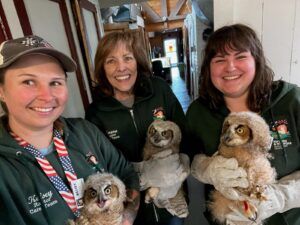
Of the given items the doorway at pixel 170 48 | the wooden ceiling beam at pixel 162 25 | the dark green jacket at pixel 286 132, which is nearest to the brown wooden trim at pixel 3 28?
the dark green jacket at pixel 286 132

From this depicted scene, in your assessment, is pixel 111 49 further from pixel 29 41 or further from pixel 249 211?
pixel 249 211

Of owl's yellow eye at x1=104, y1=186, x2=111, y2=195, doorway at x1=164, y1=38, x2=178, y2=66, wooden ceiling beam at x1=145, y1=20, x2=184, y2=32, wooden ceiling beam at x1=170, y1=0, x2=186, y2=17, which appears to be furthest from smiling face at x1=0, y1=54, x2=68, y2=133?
doorway at x1=164, y1=38, x2=178, y2=66

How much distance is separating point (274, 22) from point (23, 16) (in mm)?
1822

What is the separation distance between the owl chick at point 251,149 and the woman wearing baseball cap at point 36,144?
2.30ft

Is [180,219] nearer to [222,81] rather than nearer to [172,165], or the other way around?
[172,165]

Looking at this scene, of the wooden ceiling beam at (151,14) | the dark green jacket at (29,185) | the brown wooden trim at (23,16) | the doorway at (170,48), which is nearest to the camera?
the dark green jacket at (29,185)

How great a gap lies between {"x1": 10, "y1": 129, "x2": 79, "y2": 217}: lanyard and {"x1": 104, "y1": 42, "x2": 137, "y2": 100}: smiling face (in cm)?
52

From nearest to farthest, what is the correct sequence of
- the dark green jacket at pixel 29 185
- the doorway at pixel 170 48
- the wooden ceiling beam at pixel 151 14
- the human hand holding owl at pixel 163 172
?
1. the dark green jacket at pixel 29 185
2. the human hand holding owl at pixel 163 172
3. the wooden ceiling beam at pixel 151 14
4. the doorway at pixel 170 48

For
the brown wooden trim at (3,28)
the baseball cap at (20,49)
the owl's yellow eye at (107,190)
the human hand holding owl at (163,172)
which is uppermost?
the brown wooden trim at (3,28)

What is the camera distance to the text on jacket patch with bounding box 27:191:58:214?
2.81ft

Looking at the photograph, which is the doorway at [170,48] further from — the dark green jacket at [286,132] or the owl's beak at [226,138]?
the owl's beak at [226,138]

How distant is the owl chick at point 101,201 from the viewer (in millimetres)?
977

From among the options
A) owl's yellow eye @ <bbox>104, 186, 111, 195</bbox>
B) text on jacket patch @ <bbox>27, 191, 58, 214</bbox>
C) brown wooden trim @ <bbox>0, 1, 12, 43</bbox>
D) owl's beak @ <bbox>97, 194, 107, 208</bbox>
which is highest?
brown wooden trim @ <bbox>0, 1, 12, 43</bbox>

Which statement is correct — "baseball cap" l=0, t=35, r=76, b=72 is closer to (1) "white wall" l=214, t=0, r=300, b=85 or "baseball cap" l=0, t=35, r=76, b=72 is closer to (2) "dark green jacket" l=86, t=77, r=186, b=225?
(2) "dark green jacket" l=86, t=77, r=186, b=225
